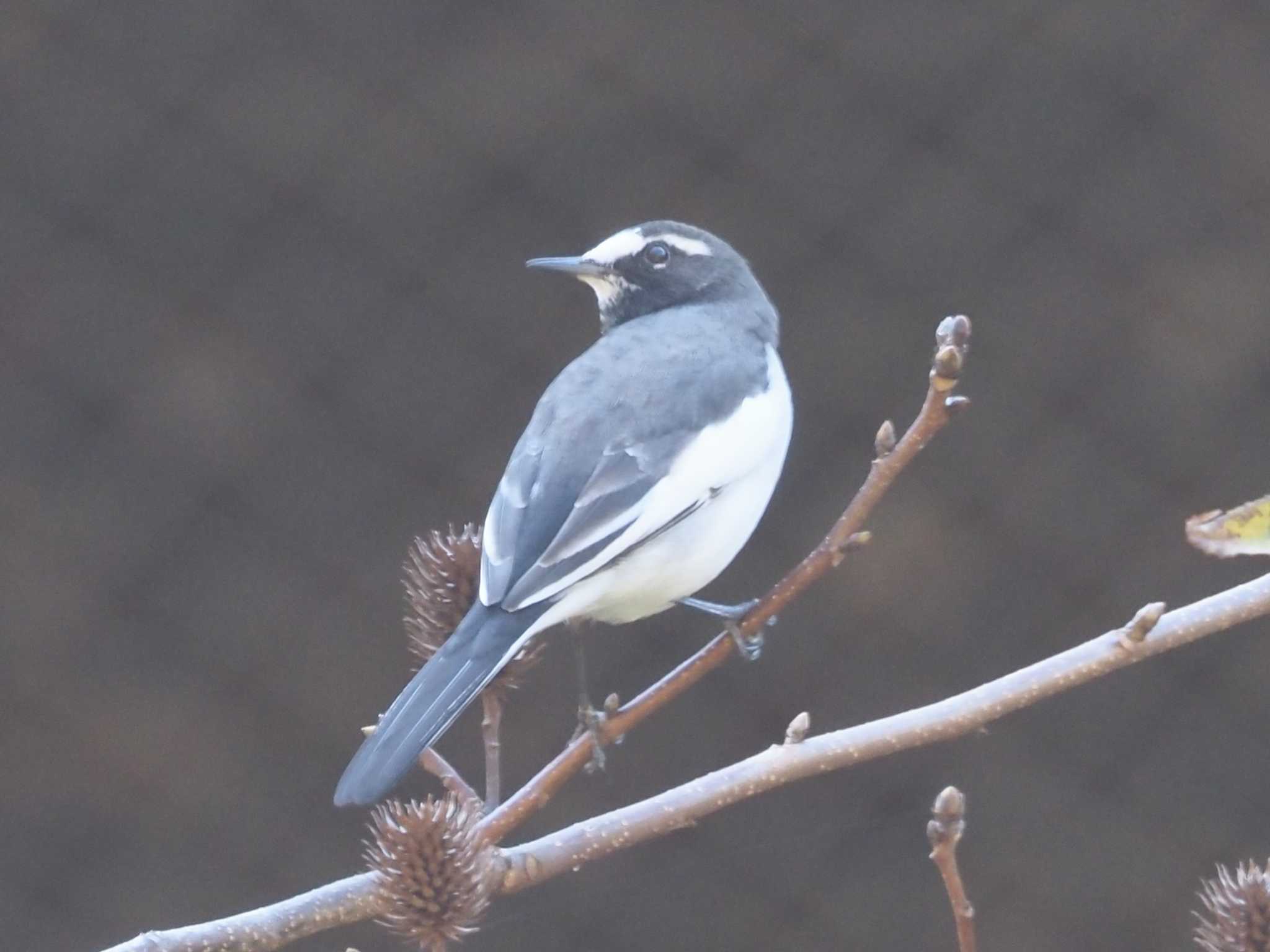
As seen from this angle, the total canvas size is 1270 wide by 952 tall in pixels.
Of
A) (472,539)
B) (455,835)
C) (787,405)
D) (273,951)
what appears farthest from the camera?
(787,405)

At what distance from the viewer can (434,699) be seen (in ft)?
3.27

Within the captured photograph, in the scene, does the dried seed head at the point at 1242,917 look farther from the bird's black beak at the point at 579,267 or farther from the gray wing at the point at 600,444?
the bird's black beak at the point at 579,267

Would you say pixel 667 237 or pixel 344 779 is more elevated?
pixel 667 237

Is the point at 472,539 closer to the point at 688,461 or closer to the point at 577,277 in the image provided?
the point at 688,461

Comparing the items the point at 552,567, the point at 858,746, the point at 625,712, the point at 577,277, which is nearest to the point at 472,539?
the point at 552,567

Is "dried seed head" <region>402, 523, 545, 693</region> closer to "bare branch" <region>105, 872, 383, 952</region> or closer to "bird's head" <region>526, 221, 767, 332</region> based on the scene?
"bare branch" <region>105, 872, 383, 952</region>

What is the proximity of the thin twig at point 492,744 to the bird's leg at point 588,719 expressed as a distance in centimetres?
6

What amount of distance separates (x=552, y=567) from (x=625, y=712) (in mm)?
176

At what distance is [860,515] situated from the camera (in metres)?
0.98

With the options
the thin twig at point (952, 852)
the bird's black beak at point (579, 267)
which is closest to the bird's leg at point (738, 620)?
the thin twig at point (952, 852)

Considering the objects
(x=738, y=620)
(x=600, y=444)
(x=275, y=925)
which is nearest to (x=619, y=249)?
(x=600, y=444)

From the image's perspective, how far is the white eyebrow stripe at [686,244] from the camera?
5.56ft

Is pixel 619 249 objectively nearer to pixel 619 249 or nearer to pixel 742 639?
pixel 619 249

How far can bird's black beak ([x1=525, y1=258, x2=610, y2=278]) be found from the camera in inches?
63.6
